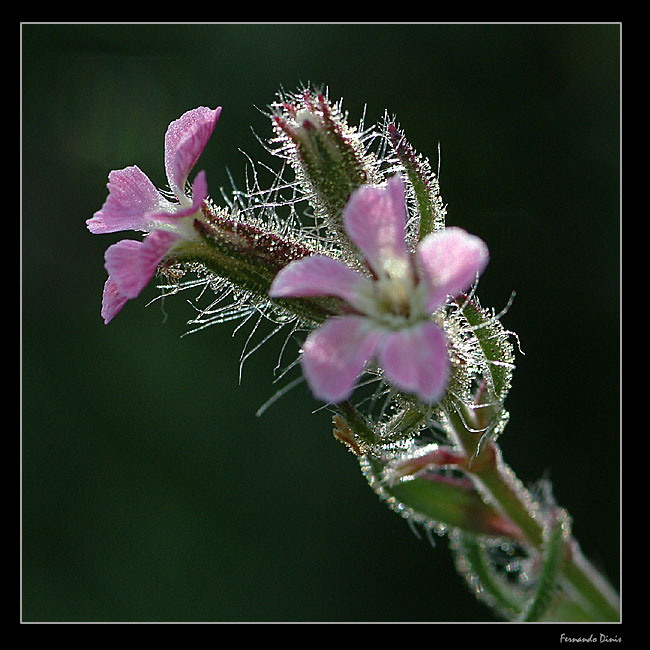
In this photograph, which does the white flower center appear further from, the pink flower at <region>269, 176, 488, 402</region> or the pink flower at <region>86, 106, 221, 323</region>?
the pink flower at <region>86, 106, 221, 323</region>

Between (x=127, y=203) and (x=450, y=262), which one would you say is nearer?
(x=450, y=262)

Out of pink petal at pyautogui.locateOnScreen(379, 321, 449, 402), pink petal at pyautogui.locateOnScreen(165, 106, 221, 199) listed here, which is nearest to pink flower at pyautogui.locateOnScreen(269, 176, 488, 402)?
pink petal at pyautogui.locateOnScreen(379, 321, 449, 402)

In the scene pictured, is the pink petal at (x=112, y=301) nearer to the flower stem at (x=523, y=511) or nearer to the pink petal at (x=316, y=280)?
the pink petal at (x=316, y=280)

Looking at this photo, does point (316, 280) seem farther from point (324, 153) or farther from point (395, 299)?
point (324, 153)

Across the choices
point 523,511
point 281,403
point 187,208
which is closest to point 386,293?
point 187,208

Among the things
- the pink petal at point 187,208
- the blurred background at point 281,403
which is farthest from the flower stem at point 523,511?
the blurred background at point 281,403
